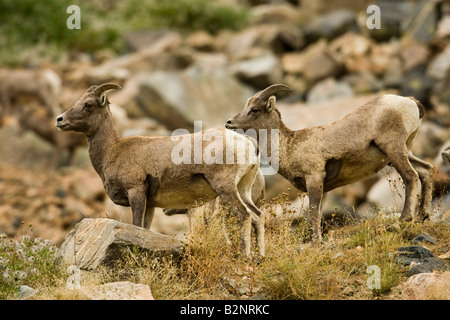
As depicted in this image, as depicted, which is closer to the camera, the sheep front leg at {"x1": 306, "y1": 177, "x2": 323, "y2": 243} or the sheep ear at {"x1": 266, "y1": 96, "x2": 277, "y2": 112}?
the sheep front leg at {"x1": 306, "y1": 177, "x2": 323, "y2": 243}

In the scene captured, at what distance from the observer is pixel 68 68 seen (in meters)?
37.1

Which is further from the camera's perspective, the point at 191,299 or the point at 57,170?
the point at 57,170

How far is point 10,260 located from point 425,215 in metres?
5.89

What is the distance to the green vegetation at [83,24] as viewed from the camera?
38719 mm

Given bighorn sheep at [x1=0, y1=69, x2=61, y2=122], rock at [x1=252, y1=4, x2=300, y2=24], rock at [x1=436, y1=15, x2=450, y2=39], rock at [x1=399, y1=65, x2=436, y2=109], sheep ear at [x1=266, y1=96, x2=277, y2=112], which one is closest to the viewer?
sheep ear at [x1=266, y1=96, x2=277, y2=112]

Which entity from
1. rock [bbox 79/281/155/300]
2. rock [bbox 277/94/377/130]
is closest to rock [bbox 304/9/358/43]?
rock [bbox 277/94/377/130]

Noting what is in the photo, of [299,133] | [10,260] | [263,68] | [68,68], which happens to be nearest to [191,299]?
[10,260]

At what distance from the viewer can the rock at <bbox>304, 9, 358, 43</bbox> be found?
37594mm

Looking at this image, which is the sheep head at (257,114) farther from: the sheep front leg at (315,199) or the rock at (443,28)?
the rock at (443,28)

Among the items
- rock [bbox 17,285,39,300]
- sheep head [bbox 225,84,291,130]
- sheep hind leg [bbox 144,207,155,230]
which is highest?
sheep head [bbox 225,84,291,130]

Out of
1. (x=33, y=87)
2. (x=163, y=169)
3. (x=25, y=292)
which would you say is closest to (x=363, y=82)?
(x=33, y=87)

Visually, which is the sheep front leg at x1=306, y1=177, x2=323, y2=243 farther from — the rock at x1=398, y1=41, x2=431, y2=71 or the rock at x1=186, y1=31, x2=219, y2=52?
the rock at x1=186, y1=31, x2=219, y2=52

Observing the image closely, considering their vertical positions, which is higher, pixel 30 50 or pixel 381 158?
pixel 30 50
